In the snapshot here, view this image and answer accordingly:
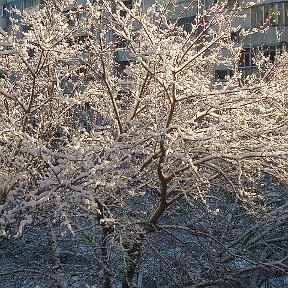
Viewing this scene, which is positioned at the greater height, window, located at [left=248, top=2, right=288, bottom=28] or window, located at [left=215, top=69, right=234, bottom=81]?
window, located at [left=248, top=2, right=288, bottom=28]

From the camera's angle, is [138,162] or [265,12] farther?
[265,12]

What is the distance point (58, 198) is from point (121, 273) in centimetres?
151

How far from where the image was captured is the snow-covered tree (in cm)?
489

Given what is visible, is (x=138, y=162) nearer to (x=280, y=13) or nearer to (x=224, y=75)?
(x=224, y=75)

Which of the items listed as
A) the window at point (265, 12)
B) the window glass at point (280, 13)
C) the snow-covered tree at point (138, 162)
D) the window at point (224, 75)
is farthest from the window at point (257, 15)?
the snow-covered tree at point (138, 162)

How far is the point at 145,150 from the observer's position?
215 inches

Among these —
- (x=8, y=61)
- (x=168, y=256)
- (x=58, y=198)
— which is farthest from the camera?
(x=8, y=61)

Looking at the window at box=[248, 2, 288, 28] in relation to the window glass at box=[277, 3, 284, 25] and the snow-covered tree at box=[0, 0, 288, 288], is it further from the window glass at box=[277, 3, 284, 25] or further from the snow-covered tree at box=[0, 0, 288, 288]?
the snow-covered tree at box=[0, 0, 288, 288]

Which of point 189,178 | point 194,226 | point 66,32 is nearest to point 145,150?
point 189,178

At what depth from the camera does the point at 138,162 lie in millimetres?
5832

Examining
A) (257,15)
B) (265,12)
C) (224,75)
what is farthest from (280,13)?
(224,75)

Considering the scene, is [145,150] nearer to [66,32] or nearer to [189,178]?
[189,178]

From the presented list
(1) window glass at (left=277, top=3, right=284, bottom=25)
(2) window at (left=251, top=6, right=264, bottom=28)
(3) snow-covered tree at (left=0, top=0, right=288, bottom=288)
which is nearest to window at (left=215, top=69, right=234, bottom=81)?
(3) snow-covered tree at (left=0, top=0, right=288, bottom=288)

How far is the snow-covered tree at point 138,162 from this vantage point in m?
4.89
